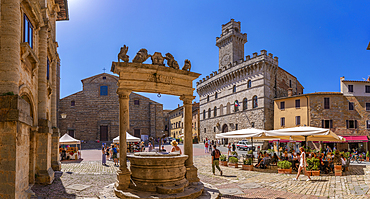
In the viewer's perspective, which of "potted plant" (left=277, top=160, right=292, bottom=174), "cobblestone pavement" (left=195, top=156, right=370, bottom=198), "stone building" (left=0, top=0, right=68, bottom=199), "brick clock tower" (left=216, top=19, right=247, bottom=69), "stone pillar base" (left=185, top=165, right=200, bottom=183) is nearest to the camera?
"stone building" (left=0, top=0, right=68, bottom=199)

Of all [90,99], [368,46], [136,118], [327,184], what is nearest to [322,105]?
[368,46]

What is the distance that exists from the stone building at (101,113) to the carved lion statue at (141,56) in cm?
3495

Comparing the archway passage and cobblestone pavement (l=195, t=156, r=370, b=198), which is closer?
the archway passage

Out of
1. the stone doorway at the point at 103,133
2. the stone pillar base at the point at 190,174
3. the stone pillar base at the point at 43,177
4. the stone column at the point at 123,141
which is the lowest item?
the stone doorway at the point at 103,133

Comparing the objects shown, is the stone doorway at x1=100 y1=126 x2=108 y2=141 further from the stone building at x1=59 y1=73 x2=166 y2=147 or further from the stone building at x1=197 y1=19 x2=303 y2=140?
the stone building at x1=197 y1=19 x2=303 y2=140

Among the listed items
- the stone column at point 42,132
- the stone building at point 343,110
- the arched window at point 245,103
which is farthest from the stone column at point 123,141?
the arched window at point 245,103

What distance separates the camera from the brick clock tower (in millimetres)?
44094

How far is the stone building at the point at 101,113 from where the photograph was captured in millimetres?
41562

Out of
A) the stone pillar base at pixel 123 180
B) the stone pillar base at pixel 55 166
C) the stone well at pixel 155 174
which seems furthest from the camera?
the stone pillar base at pixel 55 166

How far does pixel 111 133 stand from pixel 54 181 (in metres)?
32.2

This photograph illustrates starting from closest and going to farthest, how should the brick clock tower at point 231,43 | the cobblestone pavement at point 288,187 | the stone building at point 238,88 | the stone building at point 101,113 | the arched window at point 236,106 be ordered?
1. the cobblestone pavement at point 288,187
2. the stone building at point 238,88
3. the arched window at point 236,106
4. the stone building at point 101,113
5. the brick clock tower at point 231,43

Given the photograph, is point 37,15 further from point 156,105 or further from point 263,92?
point 156,105

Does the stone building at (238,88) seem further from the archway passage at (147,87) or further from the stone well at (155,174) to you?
the stone well at (155,174)

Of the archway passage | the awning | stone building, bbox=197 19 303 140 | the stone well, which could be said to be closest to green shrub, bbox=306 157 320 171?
the archway passage
